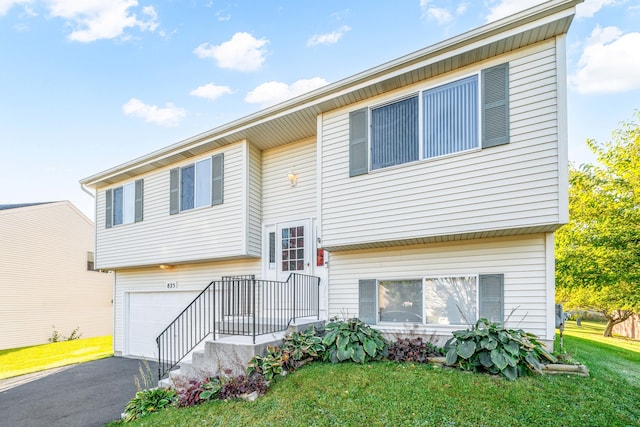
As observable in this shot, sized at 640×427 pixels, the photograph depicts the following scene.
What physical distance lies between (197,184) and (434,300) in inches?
252

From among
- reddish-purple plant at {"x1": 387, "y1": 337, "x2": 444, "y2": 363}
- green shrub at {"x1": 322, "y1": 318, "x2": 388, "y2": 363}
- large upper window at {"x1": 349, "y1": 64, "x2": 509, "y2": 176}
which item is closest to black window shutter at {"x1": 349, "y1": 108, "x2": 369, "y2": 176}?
large upper window at {"x1": 349, "y1": 64, "x2": 509, "y2": 176}

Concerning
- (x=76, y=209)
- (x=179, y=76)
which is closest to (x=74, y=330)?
(x=76, y=209)

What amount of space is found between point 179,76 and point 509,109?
10231 millimetres

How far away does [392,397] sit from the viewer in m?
4.31

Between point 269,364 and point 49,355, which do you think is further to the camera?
point 49,355

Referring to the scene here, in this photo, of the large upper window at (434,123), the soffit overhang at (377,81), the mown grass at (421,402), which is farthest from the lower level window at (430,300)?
the soffit overhang at (377,81)

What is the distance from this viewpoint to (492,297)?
5.69 metres

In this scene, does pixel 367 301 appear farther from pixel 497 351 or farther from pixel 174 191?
pixel 174 191

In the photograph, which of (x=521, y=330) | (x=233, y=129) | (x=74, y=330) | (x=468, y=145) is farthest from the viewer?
(x=74, y=330)

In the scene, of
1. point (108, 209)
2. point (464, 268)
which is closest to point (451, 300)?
point (464, 268)

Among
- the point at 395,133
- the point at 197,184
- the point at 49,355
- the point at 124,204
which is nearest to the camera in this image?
the point at 395,133

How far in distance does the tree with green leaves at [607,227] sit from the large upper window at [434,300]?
5.78 metres

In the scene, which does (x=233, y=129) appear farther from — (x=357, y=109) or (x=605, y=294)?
(x=605, y=294)

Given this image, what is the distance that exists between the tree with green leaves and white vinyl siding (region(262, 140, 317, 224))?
25.2 feet
